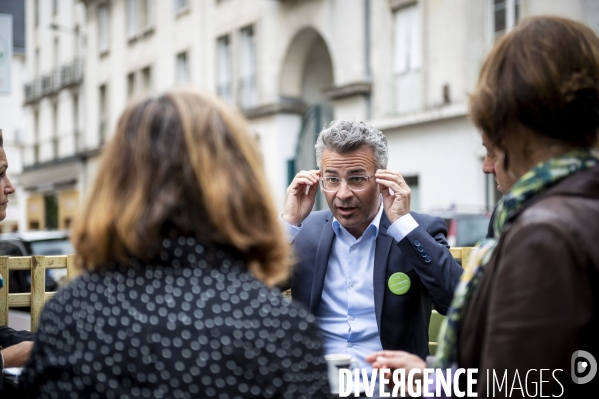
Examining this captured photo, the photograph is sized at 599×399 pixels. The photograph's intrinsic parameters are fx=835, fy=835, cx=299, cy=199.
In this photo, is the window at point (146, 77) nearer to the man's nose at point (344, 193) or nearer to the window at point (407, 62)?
the window at point (407, 62)

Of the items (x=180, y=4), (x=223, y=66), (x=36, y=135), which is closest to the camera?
(x=223, y=66)

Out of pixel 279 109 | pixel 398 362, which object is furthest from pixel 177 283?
pixel 279 109

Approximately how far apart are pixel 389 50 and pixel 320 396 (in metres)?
17.0

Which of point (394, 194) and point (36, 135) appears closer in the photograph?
point (394, 194)

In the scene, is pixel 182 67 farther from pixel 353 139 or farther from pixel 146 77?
pixel 353 139

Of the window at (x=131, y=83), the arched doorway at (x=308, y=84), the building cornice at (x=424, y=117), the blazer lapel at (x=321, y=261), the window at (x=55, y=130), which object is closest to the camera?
the blazer lapel at (x=321, y=261)

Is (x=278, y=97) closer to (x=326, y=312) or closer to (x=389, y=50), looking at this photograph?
(x=389, y=50)

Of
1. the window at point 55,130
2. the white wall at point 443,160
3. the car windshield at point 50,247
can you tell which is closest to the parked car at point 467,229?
the white wall at point 443,160

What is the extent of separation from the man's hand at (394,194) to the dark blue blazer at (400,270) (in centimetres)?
15

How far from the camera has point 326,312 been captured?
393 cm

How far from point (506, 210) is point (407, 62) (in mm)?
16392

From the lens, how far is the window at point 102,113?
3269 cm

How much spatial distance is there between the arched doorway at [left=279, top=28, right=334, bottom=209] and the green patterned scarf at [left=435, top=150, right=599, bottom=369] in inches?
712

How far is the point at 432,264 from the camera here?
11.7 ft
